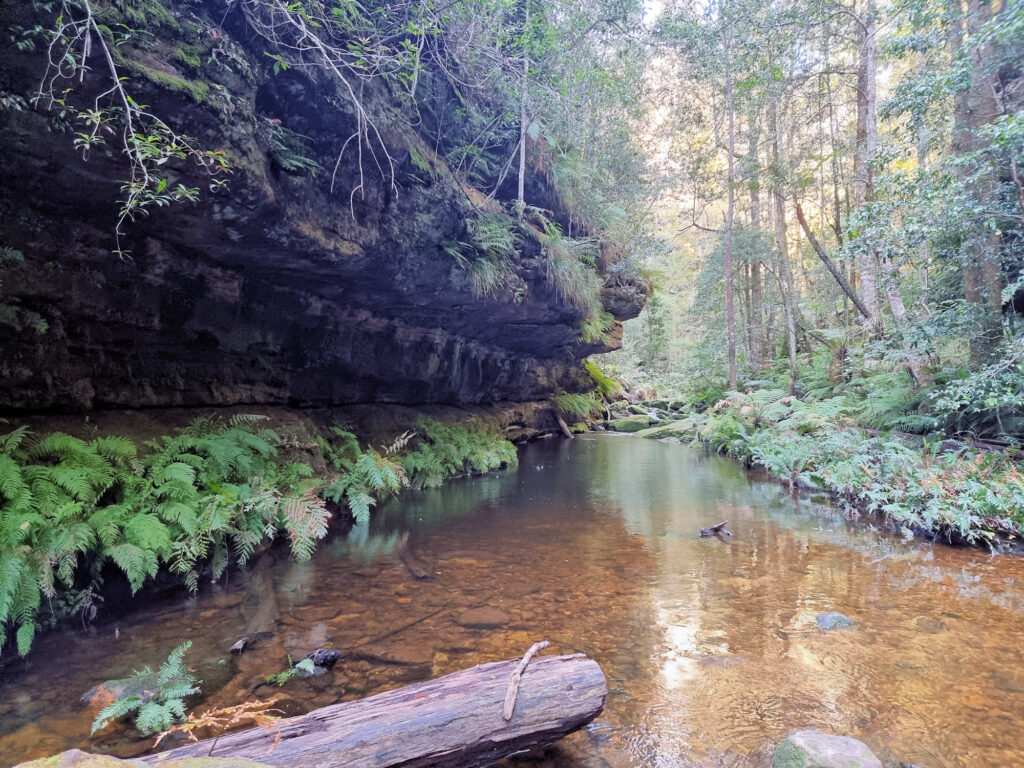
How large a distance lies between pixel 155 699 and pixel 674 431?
54.8 ft

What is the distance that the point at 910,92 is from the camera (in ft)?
22.5

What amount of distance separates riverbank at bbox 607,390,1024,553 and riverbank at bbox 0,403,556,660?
22.6 ft

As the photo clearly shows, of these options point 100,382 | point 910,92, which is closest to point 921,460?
point 910,92

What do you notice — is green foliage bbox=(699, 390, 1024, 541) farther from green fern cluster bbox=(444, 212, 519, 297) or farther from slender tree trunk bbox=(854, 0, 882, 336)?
green fern cluster bbox=(444, 212, 519, 297)

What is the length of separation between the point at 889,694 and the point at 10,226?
8.18 m

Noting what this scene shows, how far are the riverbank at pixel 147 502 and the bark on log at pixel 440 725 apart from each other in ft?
7.67

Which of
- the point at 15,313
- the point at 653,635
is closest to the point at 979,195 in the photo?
the point at 653,635

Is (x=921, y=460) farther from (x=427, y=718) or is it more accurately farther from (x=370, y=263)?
(x=370, y=263)

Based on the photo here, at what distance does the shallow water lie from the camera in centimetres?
262

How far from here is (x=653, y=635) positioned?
370cm

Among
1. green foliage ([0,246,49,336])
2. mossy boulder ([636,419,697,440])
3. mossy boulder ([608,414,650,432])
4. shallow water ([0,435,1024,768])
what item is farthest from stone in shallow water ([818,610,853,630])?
mossy boulder ([608,414,650,432])

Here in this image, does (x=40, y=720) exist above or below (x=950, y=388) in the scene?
below

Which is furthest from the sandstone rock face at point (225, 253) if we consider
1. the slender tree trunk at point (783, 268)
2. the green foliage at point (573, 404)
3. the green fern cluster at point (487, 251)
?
the slender tree trunk at point (783, 268)

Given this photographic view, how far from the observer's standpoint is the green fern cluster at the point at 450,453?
9.44 meters
